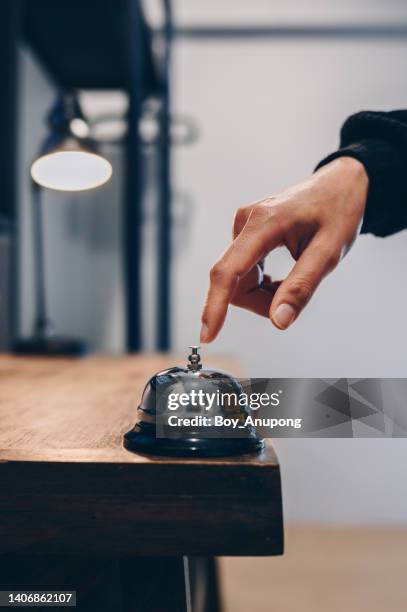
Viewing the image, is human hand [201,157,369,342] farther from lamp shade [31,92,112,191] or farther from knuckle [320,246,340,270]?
lamp shade [31,92,112,191]

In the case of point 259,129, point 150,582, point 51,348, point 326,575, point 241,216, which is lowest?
point 326,575

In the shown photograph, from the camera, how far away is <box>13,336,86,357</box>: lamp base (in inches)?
71.9

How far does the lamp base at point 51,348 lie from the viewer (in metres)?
1.83

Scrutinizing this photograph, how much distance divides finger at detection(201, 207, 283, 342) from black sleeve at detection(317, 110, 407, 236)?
18 cm

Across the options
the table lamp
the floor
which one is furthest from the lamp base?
the floor

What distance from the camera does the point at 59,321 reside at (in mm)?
2963

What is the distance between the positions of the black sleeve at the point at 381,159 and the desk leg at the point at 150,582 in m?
0.50

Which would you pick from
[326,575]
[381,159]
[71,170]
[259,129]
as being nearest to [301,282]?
[381,159]

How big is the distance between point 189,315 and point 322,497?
1.18 metres

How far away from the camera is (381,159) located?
765 millimetres

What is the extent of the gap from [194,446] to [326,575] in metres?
2.11

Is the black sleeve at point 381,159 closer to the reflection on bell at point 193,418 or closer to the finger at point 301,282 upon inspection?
the finger at point 301,282

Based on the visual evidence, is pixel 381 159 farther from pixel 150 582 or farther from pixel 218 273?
pixel 150 582

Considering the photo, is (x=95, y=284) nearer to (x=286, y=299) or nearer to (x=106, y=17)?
(x=106, y=17)
